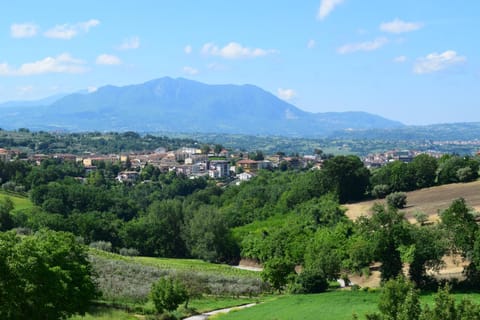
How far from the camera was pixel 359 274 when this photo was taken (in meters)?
48.3

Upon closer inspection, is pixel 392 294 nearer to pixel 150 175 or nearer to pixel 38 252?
pixel 38 252

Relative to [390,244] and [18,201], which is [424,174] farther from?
[18,201]

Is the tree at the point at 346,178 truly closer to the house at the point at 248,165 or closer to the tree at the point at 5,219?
the tree at the point at 5,219

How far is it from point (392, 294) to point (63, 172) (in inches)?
4752

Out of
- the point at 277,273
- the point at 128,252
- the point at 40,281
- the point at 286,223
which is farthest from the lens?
the point at 128,252

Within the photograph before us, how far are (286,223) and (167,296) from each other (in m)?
38.7

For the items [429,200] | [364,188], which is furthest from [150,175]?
[429,200]

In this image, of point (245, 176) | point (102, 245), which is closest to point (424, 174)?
point (102, 245)

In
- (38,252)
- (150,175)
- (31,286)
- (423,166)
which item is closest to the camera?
(31,286)

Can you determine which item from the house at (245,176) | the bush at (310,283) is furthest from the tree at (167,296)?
the house at (245,176)

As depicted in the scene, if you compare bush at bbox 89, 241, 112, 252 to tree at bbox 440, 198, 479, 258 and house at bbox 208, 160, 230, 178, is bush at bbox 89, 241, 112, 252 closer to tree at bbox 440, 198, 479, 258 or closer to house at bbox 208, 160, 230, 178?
tree at bbox 440, 198, 479, 258

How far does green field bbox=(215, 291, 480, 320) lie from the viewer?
108 ft

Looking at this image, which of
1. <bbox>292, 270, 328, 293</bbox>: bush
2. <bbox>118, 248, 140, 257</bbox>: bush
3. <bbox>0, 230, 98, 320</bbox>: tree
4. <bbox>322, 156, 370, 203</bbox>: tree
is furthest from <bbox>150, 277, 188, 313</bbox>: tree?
<bbox>322, 156, 370, 203</bbox>: tree

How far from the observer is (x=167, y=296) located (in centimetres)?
3647
